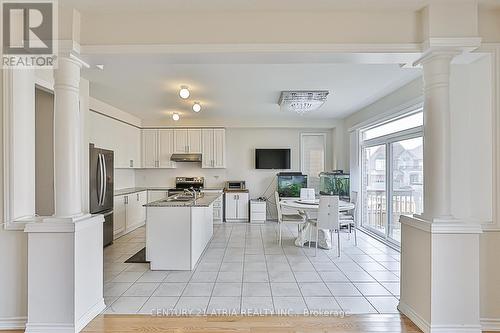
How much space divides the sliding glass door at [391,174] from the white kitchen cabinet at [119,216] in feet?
16.3

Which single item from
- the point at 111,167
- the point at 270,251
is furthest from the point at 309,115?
the point at 111,167

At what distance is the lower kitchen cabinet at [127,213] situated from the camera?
5.79 meters

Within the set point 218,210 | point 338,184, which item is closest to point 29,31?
point 218,210

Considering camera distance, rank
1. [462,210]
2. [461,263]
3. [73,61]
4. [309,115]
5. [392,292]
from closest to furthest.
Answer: [461,263] < [73,61] < [462,210] < [392,292] < [309,115]

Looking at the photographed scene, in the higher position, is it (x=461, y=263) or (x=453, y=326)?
(x=461, y=263)

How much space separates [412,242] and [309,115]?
4.96 meters

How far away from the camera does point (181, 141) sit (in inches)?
309

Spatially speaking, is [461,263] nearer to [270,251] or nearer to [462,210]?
[462,210]

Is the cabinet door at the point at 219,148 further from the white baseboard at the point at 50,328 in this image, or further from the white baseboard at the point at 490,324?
the white baseboard at the point at 490,324

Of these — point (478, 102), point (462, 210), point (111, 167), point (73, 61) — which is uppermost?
point (73, 61)

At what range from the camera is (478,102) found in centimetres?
263

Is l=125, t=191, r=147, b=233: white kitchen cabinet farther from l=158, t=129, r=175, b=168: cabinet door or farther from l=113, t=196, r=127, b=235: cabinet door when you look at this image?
l=158, t=129, r=175, b=168: cabinet door

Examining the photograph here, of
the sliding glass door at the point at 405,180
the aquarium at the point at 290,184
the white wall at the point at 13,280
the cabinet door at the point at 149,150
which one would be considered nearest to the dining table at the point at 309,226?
the sliding glass door at the point at 405,180

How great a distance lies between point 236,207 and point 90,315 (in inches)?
205
